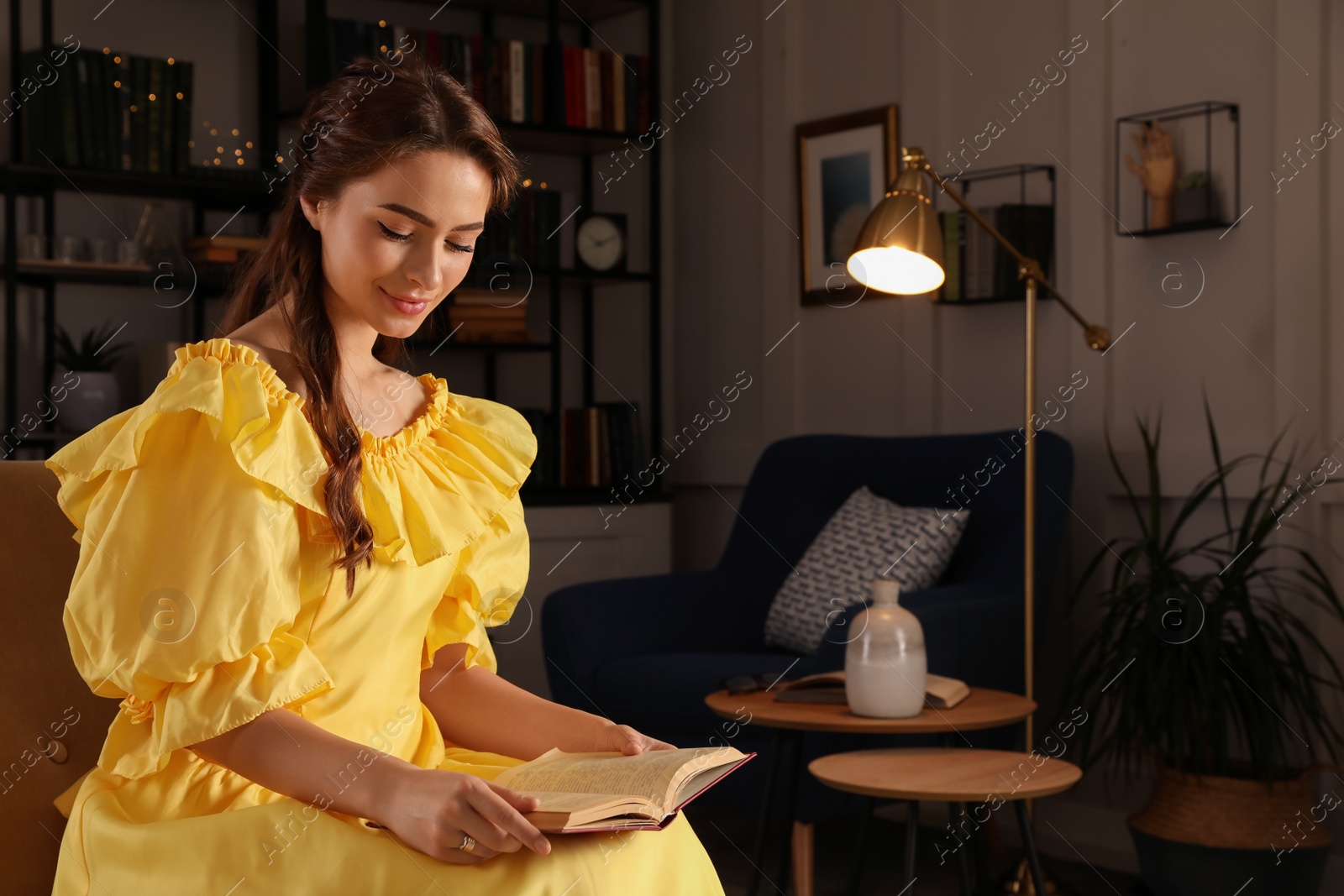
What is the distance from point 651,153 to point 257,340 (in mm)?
3121

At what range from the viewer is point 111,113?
348 cm

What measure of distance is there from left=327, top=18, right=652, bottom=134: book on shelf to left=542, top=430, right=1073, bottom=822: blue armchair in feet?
4.10

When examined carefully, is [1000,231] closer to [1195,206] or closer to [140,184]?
[1195,206]

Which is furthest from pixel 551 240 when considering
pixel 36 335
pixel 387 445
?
pixel 387 445

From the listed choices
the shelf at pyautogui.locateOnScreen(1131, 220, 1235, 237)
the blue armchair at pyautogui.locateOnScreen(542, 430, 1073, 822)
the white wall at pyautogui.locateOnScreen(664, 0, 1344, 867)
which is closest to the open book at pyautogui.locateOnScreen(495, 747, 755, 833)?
the blue armchair at pyautogui.locateOnScreen(542, 430, 1073, 822)

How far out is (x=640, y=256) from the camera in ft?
14.5

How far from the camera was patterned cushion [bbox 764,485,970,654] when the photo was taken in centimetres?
297

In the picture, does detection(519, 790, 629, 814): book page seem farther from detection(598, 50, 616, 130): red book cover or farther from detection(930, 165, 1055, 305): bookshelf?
detection(598, 50, 616, 130): red book cover

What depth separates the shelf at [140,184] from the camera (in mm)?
3398

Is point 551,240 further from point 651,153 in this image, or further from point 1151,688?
point 1151,688

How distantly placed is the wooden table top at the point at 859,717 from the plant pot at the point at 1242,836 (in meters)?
0.46

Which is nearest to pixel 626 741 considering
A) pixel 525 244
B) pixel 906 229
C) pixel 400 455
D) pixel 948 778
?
pixel 400 455

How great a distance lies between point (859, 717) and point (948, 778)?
259mm

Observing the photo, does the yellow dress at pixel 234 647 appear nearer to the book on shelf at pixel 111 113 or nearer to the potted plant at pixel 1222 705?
the potted plant at pixel 1222 705
